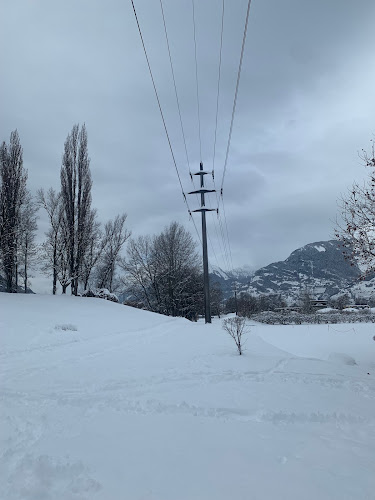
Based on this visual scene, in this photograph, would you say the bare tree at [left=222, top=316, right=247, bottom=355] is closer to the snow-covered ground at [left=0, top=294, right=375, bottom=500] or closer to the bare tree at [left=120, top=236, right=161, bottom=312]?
the snow-covered ground at [left=0, top=294, right=375, bottom=500]

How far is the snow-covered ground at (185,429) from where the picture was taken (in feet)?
8.16

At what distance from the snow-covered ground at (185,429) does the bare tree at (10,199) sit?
13.3 m

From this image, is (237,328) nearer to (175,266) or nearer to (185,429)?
(185,429)

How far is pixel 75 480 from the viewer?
256 cm

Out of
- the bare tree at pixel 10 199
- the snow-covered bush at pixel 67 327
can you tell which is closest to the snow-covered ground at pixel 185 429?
the snow-covered bush at pixel 67 327

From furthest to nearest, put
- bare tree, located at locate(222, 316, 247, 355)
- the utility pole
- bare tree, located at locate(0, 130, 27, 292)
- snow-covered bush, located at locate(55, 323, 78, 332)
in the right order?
the utility pole, bare tree, located at locate(0, 130, 27, 292), snow-covered bush, located at locate(55, 323, 78, 332), bare tree, located at locate(222, 316, 247, 355)

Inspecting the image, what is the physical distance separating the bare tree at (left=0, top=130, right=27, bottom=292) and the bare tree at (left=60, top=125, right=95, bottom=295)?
2.86 m

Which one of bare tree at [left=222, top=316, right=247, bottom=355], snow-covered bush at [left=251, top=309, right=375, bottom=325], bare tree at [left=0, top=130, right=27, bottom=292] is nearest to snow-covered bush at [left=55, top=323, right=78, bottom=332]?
bare tree at [left=222, top=316, right=247, bottom=355]

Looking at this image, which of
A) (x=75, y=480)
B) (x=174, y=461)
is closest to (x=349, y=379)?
(x=174, y=461)

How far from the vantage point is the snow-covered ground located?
8.16 feet

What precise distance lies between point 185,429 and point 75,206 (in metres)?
21.6

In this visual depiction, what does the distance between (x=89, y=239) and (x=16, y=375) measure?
18194 mm

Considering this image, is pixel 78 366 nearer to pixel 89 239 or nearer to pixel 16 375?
pixel 16 375

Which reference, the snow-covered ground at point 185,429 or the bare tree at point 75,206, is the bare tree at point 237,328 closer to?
the snow-covered ground at point 185,429
